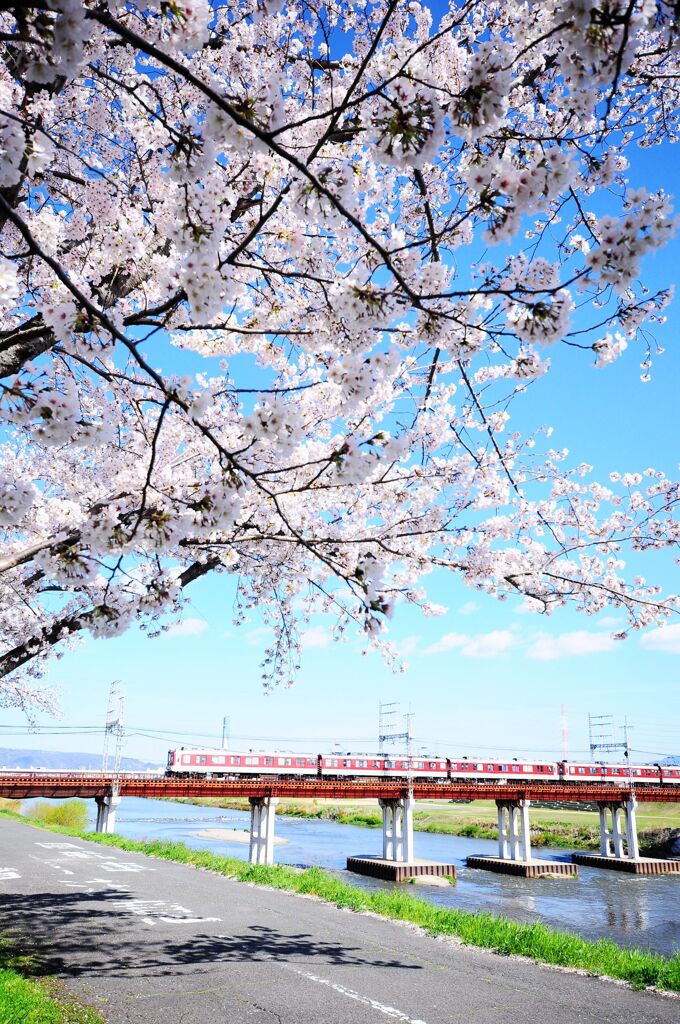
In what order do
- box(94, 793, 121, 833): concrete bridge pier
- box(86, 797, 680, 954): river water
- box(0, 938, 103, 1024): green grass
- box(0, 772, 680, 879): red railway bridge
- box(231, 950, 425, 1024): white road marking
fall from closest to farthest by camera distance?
1. box(0, 938, 103, 1024): green grass
2. box(231, 950, 425, 1024): white road marking
3. box(86, 797, 680, 954): river water
4. box(0, 772, 680, 879): red railway bridge
5. box(94, 793, 121, 833): concrete bridge pier

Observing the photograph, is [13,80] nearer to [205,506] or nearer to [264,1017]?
[205,506]

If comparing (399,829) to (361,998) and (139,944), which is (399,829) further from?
(361,998)

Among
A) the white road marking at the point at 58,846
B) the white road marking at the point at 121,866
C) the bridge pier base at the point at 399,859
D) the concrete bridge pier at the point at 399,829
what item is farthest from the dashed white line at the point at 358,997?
the concrete bridge pier at the point at 399,829

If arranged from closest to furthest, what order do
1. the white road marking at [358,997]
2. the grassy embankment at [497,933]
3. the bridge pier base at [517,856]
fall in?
1. the white road marking at [358,997]
2. the grassy embankment at [497,933]
3. the bridge pier base at [517,856]

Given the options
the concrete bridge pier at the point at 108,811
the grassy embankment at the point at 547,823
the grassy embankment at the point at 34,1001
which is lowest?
the grassy embankment at the point at 547,823

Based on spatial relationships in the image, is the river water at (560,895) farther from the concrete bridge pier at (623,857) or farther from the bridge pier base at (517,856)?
the concrete bridge pier at (623,857)

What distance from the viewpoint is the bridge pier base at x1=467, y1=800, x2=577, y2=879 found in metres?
33.9

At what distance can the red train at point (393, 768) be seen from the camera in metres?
33.8

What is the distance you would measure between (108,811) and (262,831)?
7729 millimetres

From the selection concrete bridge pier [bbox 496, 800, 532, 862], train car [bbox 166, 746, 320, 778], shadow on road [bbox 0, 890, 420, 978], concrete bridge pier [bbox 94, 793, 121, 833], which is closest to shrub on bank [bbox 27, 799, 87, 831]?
concrete bridge pier [bbox 94, 793, 121, 833]

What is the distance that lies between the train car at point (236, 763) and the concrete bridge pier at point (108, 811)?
297cm

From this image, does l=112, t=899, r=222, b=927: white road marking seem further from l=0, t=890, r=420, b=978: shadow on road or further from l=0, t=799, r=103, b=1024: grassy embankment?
l=0, t=799, r=103, b=1024: grassy embankment

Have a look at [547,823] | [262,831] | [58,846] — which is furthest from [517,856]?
[547,823]

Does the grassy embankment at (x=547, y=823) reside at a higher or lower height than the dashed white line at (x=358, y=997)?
lower
